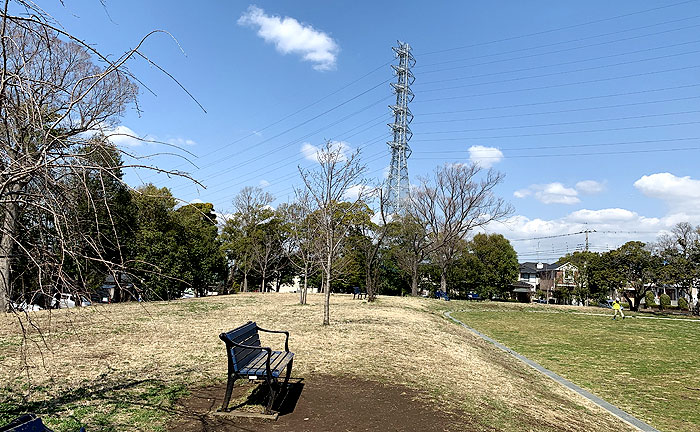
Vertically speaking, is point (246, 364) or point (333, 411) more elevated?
point (246, 364)

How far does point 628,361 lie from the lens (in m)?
11.7

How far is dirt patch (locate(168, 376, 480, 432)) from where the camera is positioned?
15.8 ft

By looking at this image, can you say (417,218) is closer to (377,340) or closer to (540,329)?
(540,329)

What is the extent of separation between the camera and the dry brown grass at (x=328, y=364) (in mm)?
5788

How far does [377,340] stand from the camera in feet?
33.8

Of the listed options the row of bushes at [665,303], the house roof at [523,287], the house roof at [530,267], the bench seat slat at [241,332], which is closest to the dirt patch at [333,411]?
the bench seat slat at [241,332]

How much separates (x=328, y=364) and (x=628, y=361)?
841 centimetres

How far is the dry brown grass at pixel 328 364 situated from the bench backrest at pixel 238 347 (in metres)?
0.86

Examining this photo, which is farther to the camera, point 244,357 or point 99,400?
point 244,357

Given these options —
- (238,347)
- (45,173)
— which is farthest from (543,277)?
(45,173)

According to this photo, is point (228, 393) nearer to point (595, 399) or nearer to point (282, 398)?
point (282, 398)

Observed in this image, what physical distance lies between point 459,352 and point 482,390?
3.09 meters

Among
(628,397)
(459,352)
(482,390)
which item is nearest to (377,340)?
(459,352)

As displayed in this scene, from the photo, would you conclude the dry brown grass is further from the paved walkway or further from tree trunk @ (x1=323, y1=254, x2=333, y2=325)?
tree trunk @ (x1=323, y1=254, x2=333, y2=325)
